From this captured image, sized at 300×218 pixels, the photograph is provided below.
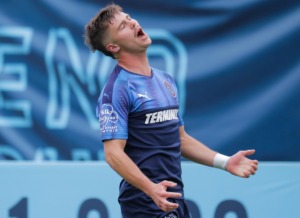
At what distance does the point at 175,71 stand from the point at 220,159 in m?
1.72

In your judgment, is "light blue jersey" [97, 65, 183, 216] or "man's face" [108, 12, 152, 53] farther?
"man's face" [108, 12, 152, 53]

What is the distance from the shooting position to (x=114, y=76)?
441cm

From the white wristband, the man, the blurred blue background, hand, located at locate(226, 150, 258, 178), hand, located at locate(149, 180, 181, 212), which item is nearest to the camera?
hand, located at locate(149, 180, 181, 212)

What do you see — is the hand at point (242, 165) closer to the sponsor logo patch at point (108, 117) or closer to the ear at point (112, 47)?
the sponsor logo patch at point (108, 117)

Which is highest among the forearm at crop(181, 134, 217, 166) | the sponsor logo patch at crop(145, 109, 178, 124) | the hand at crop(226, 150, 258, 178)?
the sponsor logo patch at crop(145, 109, 178, 124)

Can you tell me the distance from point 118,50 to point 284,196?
200 cm

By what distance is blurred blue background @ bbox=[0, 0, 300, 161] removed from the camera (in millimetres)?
6172

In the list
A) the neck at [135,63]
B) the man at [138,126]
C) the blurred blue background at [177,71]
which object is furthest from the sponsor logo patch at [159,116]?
the blurred blue background at [177,71]

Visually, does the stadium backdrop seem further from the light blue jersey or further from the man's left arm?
the light blue jersey

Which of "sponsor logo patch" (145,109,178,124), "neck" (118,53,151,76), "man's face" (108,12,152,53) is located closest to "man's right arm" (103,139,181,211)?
"sponsor logo patch" (145,109,178,124)

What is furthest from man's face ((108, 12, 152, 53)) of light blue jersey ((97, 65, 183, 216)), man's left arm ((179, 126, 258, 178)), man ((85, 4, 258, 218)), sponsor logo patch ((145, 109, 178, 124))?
man's left arm ((179, 126, 258, 178))

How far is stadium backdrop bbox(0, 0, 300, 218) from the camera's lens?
20.2ft

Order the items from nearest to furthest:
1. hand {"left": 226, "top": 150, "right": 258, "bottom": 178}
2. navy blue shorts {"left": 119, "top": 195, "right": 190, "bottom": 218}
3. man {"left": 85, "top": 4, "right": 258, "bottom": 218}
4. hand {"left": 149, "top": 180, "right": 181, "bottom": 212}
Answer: hand {"left": 149, "top": 180, "right": 181, "bottom": 212}
man {"left": 85, "top": 4, "right": 258, "bottom": 218}
navy blue shorts {"left": 119, "top": 195, "right": 190, "bottom": 218}
hand {"left": 226, "top": 150, "right": 258, "bottom": 178}

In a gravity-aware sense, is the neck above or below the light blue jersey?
above
